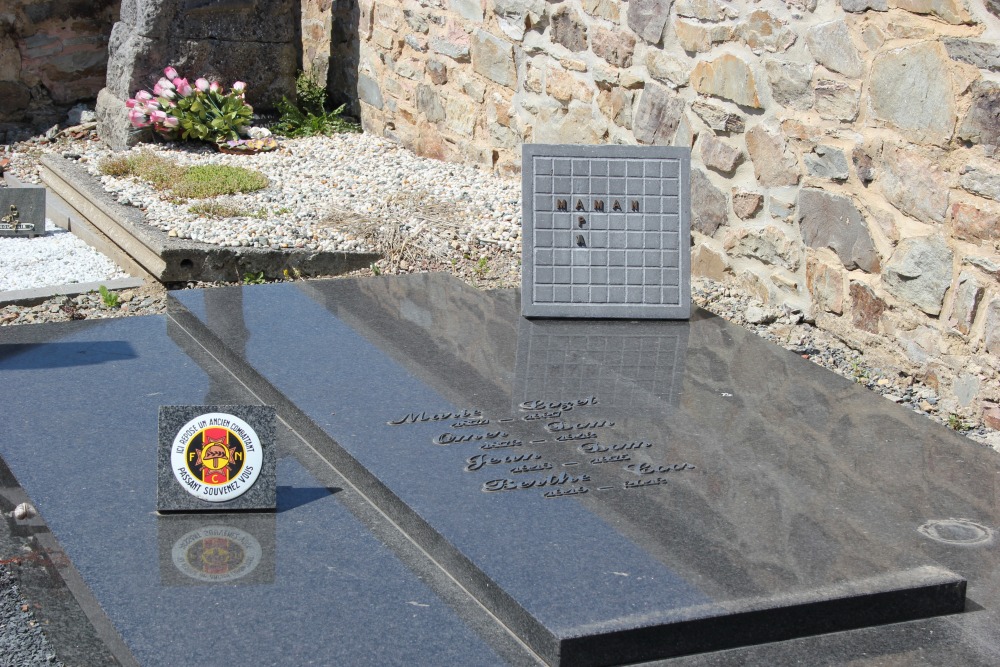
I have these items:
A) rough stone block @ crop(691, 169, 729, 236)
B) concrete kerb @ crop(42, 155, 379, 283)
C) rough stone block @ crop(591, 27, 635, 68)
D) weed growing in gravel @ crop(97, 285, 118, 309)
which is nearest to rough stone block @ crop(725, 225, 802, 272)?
rough stone block @ crop(691, 169, 729, 236)

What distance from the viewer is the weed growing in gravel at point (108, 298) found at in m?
5.29

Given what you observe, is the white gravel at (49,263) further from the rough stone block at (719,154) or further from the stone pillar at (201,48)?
the rough stone block at (719,154)

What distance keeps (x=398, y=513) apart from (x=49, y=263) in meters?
3.73

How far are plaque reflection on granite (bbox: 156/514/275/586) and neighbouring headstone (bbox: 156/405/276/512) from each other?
0.14 ft

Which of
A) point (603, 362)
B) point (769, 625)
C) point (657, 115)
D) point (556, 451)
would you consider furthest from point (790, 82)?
point (769, 625)

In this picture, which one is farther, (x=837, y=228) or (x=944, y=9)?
(x=837, y=228)

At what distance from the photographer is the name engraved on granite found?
116 inches

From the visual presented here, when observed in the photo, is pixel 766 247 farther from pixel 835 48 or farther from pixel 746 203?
pixel 835 48

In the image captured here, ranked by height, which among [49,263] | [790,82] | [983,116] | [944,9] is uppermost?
[944,9]

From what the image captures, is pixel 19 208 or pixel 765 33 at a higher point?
pixel 765 33

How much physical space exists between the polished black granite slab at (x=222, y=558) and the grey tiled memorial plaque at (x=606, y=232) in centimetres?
132

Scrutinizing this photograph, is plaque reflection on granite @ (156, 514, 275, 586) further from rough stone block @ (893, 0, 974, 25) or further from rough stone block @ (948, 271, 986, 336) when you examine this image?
rough stone block @ (893, 0, 974, 25)

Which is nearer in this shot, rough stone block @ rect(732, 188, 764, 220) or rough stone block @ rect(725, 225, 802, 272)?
rough stone block @ rect(725, 225, 802, 272)

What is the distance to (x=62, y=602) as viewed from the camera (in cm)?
256
